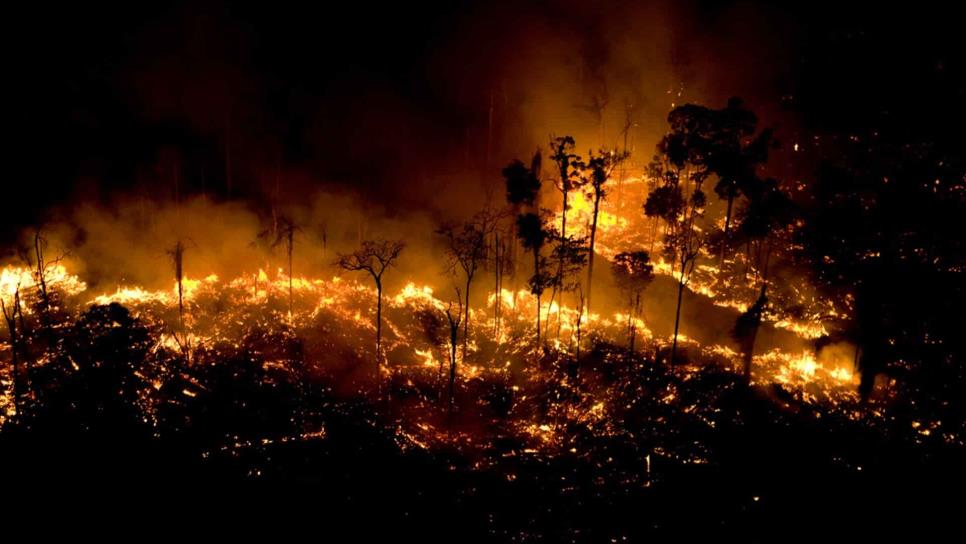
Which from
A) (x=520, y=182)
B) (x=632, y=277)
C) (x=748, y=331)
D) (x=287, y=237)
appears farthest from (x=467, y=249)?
(x=748, y=331)

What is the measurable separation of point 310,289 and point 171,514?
24.4m

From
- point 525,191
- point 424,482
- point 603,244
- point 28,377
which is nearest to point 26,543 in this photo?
point 424,482

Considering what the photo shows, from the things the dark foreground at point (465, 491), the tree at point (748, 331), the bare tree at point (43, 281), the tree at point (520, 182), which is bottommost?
the dark foreground at point (465, 491)

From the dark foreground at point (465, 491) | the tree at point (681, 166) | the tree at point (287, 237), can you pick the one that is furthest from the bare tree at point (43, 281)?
the tree at point (681, 166)

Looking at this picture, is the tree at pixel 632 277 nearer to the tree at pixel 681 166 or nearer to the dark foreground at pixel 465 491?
the tree at pixel 681 166

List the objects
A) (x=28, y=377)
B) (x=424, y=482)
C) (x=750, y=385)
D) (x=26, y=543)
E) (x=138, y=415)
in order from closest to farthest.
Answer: (x=26, y=543), (x=424, y=482), (x=138, y=415), (x=28, y=377), (x=750, y=385)

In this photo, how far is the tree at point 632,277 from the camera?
124ft

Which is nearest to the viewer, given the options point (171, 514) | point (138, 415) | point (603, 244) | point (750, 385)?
point (171, 514)

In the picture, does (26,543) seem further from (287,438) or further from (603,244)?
(603,244)

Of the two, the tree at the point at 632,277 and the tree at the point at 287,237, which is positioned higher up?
the tree at the point at 287,237

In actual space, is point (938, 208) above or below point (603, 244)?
below

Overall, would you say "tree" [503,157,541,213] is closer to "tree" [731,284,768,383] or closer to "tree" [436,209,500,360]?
"tree" [436,209,500,360]

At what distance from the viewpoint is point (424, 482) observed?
21688 millimetres

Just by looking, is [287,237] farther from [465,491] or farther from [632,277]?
[465,491]
